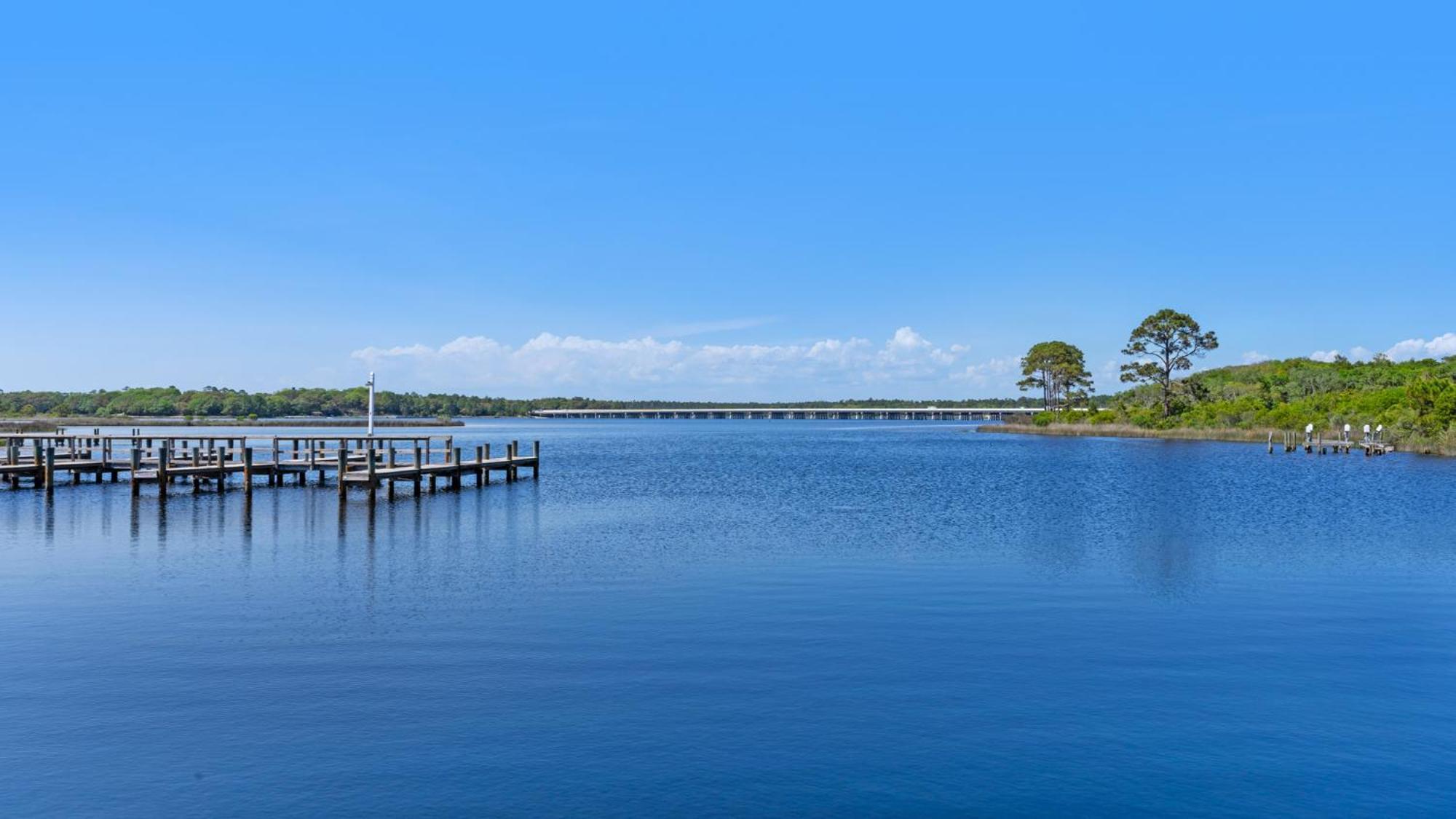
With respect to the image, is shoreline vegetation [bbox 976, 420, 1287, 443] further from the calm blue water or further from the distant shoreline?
the distant shoreline

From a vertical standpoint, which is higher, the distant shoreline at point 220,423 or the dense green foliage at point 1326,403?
the dense green foliage at point 1326,403

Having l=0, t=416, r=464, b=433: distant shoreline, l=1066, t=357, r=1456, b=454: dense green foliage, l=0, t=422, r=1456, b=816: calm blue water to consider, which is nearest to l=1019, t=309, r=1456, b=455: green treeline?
l=1066, t=357, r=1456, b=454: dense green foliage

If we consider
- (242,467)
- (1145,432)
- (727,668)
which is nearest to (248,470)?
(242,467)

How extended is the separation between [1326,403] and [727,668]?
93.3 m

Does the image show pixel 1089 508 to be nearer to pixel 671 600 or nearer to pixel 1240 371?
pixel 671 600

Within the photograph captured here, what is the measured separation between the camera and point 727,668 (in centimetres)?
1466

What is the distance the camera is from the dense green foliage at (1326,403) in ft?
236

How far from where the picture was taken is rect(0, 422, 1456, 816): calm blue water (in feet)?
34.3

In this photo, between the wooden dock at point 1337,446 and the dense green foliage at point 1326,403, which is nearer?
the wooden dock at point 1337,446

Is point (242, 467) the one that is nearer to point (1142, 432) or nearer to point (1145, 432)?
point (1145, 432)

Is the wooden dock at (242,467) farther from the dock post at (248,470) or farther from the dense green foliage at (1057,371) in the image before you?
the dense green foliage at (1057,371)

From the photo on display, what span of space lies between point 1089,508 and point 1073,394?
335 ft

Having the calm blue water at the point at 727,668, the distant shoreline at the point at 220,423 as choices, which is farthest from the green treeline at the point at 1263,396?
the distant shoreline at the point at 220,423

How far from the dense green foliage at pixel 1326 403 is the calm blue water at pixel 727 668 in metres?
47.6
